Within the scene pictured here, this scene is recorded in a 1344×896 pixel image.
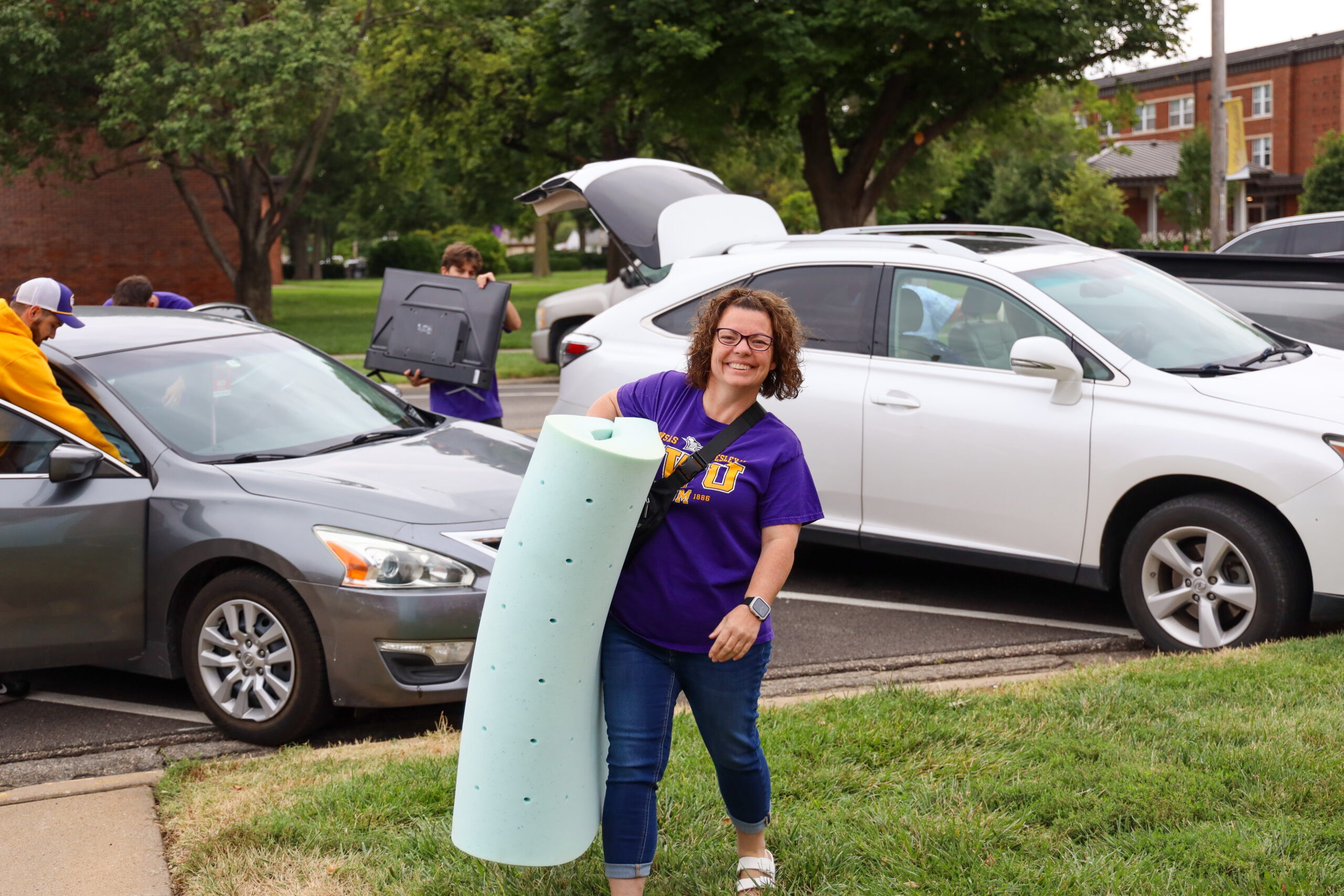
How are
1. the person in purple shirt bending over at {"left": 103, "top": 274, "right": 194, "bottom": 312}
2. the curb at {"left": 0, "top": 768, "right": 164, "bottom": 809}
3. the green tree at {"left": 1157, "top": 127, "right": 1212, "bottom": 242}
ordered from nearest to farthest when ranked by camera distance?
the curb at {"left": 0, "top": 768, "right": 164, "bottom": 809} < the person in purple shirt bending over at {"left": 103, "top": 274, "right": 194, "bottom": 312} < the green tree at {"left": 1157, "top": 127, "right": 1212, "bottom": 242}

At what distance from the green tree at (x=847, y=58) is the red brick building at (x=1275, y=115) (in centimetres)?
3661

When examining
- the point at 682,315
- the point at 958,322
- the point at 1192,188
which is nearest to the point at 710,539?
the point at 958,322

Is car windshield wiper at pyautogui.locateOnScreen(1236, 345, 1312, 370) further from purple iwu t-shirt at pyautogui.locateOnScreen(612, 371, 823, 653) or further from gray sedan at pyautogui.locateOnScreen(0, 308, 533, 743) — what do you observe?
purple iwu t-shirt at pyautogui.locateOnScreen(612, 371, 823, 653)

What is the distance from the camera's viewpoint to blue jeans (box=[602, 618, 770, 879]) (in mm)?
2949

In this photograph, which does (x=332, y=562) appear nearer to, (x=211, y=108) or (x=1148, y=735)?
(x=1148, y=735)

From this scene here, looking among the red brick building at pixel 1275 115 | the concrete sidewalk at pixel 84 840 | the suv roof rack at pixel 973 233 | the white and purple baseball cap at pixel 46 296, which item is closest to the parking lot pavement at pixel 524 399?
the suv roof rack at pixel 973 233

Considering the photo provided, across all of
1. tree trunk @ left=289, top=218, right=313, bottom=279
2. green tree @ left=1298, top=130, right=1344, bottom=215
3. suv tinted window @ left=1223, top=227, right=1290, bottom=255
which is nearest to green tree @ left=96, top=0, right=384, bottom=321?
suv tinted window @ left=1223, top=227, right=1290, bottom=255

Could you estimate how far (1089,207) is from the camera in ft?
155

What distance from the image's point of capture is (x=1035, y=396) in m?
5.80

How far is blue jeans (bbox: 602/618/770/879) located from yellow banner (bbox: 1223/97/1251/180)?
18338 mm

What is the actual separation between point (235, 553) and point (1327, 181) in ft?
160

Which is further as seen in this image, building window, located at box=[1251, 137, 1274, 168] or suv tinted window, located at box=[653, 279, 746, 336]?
building window, located at box=[1251, 137, 1274, 168]

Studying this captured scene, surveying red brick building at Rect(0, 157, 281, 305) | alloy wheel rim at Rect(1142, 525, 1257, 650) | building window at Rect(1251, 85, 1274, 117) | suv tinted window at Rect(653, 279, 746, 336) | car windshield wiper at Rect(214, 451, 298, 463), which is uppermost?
building window at Rect(1251, 85, 1274, 117)

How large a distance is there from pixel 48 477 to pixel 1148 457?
4.41m
